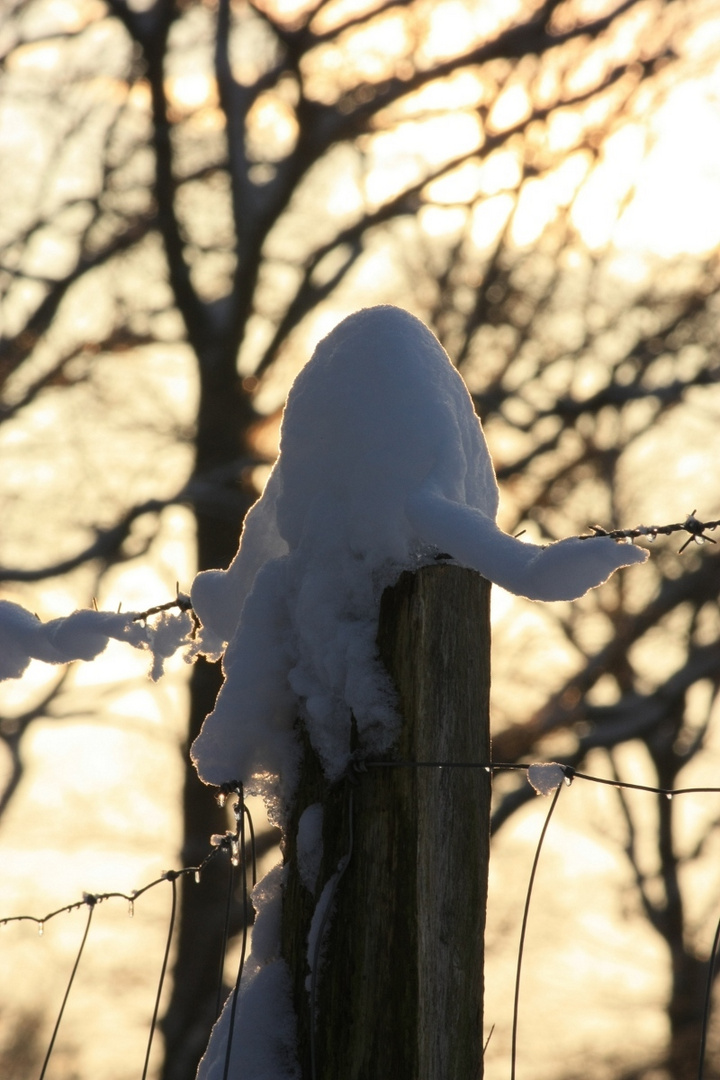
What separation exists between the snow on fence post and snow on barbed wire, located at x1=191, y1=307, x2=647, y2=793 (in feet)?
0.17

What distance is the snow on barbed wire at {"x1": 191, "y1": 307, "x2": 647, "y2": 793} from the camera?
1.35m

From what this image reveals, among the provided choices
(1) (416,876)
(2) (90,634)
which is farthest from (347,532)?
(2) (90,634)

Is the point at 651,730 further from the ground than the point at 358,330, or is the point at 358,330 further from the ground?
the point at 651,730

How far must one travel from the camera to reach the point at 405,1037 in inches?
48.0

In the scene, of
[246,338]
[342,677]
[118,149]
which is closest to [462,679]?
[342,677]

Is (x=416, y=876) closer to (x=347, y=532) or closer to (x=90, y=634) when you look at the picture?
(x=347, y=532)

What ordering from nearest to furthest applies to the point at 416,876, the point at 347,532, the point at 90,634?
the point at 416,876
the point at 347,532
the point at 90,634

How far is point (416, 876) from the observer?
4.09 ft

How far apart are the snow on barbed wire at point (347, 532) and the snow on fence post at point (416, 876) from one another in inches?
2.0

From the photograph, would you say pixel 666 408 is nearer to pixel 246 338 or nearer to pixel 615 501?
pixel 615 501

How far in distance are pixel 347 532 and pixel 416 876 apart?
1.53 feet

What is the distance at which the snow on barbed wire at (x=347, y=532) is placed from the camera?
4.44ft

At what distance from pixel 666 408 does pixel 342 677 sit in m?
8.96

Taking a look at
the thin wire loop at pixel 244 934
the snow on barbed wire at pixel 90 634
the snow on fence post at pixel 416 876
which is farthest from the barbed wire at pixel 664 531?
the snow on barbed wire at pixel 90 634
